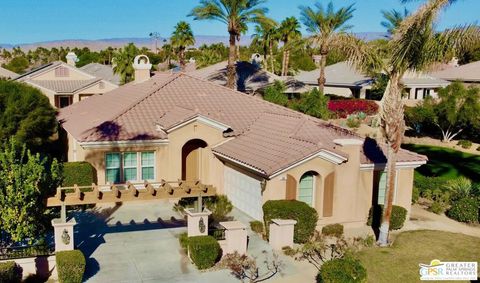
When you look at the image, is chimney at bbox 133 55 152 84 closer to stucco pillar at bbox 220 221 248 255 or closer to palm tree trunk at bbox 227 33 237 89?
palm tree trunk at bbox 227 33 237 89

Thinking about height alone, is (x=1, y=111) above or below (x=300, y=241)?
above

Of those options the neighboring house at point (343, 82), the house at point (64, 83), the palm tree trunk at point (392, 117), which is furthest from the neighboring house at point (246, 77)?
the palm tree trunk at point (392, 117)

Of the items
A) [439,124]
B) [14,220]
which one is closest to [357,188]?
[14,220]

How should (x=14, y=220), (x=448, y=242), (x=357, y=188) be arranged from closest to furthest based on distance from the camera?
(x=14, y=220), (x=448, y=242), (x=357, y=188)

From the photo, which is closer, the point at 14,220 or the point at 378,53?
the point at 14,220

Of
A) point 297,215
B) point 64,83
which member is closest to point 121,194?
point 297,215

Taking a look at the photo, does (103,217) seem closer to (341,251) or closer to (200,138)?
(200,138)
